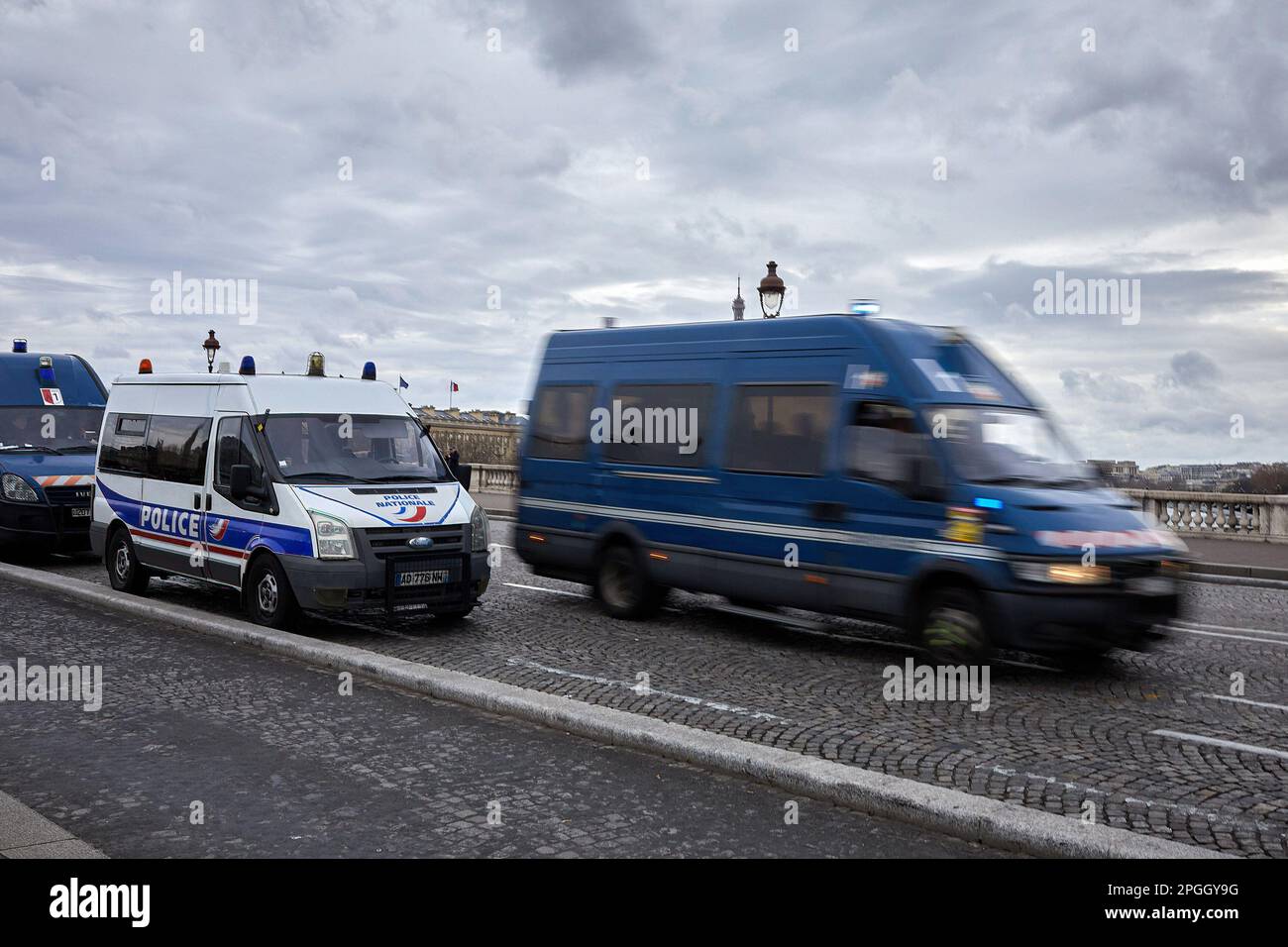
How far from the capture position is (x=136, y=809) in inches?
213

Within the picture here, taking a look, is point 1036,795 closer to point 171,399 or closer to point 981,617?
point 981,617

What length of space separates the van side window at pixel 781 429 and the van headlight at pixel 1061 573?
1.95m

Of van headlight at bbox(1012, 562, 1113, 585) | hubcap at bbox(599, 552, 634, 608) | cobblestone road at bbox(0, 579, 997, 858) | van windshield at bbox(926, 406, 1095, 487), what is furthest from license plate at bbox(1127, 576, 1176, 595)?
hubcap at bbox(599, 552, 634, 608)

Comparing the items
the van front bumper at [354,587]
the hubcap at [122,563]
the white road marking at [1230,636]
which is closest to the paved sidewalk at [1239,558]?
the white road marking at [1230,636]

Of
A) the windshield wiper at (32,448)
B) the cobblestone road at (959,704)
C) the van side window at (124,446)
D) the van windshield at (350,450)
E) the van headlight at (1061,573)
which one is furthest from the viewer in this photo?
the windshield wiper at (32,448)

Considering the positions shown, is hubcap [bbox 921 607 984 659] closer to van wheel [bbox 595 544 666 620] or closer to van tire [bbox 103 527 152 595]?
van wheel [bbox 595 544 666 620]

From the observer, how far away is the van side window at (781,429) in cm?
959

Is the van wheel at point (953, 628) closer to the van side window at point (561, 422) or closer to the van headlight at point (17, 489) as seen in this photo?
the van side window at point (561, 422)

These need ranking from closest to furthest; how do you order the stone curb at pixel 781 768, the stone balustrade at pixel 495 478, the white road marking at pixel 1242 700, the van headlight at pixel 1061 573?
the stone curb at pixel 781 768, the white road marking at pixel 1242 700, the van headlight at pixel 1061 573, the stone balustrade at pixel 495 478

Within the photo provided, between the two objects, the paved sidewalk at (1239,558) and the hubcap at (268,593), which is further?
the paved sidewalk at (1239,558)

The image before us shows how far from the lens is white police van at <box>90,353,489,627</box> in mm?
9766
